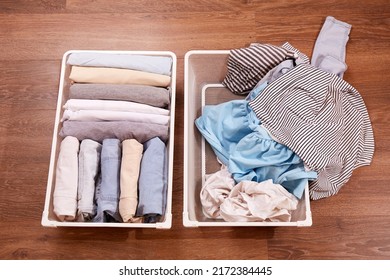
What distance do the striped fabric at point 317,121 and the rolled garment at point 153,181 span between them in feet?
0.94

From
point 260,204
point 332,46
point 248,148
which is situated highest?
point 332,46

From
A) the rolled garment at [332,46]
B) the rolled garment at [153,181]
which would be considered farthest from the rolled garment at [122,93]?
the rolled garment at [332,46]

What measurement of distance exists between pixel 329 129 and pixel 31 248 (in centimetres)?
89

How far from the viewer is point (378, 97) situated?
4.47 feet

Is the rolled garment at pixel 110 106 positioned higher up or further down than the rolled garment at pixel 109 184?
higher up

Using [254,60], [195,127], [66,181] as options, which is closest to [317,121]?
[254,60]

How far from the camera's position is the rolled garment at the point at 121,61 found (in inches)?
46.9

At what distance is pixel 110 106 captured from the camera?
116 cm

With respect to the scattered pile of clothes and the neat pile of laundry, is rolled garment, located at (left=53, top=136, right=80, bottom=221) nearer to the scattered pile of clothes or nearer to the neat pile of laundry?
the neat pile of laundry

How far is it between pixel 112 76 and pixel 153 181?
1.05ft

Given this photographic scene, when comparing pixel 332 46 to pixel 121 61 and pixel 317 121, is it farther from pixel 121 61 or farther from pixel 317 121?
pixel 121 61

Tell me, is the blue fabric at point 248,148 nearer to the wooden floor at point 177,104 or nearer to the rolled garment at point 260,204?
the rolled garment at point 260,204

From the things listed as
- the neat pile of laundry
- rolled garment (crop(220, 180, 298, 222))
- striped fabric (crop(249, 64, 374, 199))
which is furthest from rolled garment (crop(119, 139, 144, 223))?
striped fabric (crop(249, 64, 374, 199))
